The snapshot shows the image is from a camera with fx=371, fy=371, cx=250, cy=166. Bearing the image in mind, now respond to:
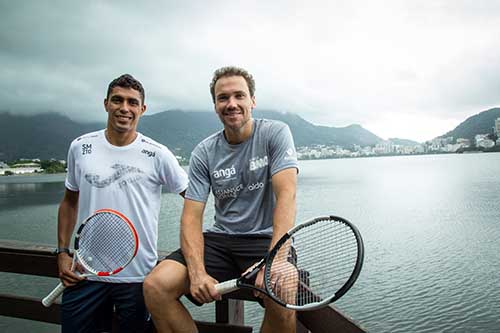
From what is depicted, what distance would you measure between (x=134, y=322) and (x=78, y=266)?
602 millimetres

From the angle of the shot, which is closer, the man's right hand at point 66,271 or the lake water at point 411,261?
the man's right hand at point 66,271

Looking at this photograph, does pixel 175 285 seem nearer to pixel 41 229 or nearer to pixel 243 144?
pixel 243 144

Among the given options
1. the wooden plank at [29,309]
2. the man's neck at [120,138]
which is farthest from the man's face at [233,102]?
the wooden plank at [29,309]

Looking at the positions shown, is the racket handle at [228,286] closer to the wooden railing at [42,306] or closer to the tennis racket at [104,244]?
the wooden railing at [42,306]

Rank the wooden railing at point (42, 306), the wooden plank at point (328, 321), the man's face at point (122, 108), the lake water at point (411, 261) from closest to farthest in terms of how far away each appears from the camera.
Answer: the wooden plank at point (328, 321) < the wooden railing at point (42, 306) < the man's face at point (122, 108) < the lake water at point (411, 261)

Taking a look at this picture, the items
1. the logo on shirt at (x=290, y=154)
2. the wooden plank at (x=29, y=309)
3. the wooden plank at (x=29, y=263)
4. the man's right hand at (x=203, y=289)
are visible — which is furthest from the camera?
the wooden plank at (x=29, y=309)

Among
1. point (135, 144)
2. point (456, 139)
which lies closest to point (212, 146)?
point (135, 144)

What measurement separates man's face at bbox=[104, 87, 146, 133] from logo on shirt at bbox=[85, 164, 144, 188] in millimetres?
302

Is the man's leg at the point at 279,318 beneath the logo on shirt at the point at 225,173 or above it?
beneath

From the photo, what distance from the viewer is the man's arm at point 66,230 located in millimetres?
2732

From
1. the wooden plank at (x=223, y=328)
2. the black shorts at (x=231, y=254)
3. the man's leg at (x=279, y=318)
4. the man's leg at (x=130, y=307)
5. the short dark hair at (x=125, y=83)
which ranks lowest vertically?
the wooden plank at (x=223, y=328)

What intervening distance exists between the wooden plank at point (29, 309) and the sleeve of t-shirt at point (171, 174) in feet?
4.69

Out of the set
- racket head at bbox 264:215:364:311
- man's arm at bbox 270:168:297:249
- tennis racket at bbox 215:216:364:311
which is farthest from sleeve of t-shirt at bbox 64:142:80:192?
racket head at bbox 264:215:364:311

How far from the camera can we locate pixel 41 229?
26.2 metres
